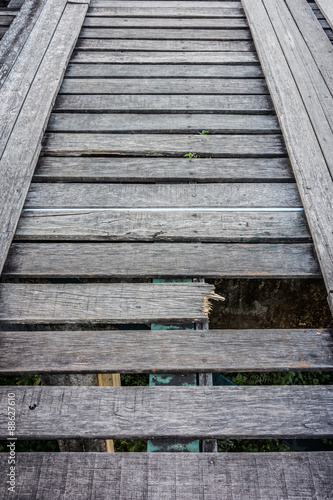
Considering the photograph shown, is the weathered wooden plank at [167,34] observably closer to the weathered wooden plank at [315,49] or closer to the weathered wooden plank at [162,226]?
the weathered wooden plank at [315,49]

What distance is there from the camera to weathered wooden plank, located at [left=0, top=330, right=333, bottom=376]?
1.37 meters

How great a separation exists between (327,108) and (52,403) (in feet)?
7.04

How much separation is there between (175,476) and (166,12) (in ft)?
11.0

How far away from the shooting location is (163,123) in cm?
229

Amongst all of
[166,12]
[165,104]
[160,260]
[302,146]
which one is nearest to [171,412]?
[160,260]

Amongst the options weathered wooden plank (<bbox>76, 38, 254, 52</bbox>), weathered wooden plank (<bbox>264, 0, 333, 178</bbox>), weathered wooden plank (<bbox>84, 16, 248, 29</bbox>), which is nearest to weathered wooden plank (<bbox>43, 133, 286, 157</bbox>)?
weathered wooden plank (<bbox>264, 0, 333, 178</bbox>)

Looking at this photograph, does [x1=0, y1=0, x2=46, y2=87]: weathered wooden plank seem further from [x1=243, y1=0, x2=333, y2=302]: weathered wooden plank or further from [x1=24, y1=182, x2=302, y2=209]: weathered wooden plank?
[x1=243, y1=0, x2=333, y2=302]: weathered wooden plank

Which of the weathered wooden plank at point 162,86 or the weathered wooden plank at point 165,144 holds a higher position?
the weathered wooden plank at point 162,86

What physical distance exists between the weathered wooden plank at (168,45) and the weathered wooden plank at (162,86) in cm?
43

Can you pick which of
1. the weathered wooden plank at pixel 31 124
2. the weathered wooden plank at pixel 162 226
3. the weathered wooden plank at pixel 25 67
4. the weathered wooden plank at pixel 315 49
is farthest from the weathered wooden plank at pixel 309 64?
the weathered wooden plank at pixel 25 67

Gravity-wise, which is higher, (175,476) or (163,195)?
(163,195)

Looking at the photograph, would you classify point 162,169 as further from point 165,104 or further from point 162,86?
point 162,86

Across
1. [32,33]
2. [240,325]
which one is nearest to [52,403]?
[240,325]

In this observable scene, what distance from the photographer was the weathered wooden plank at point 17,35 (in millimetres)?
2574
